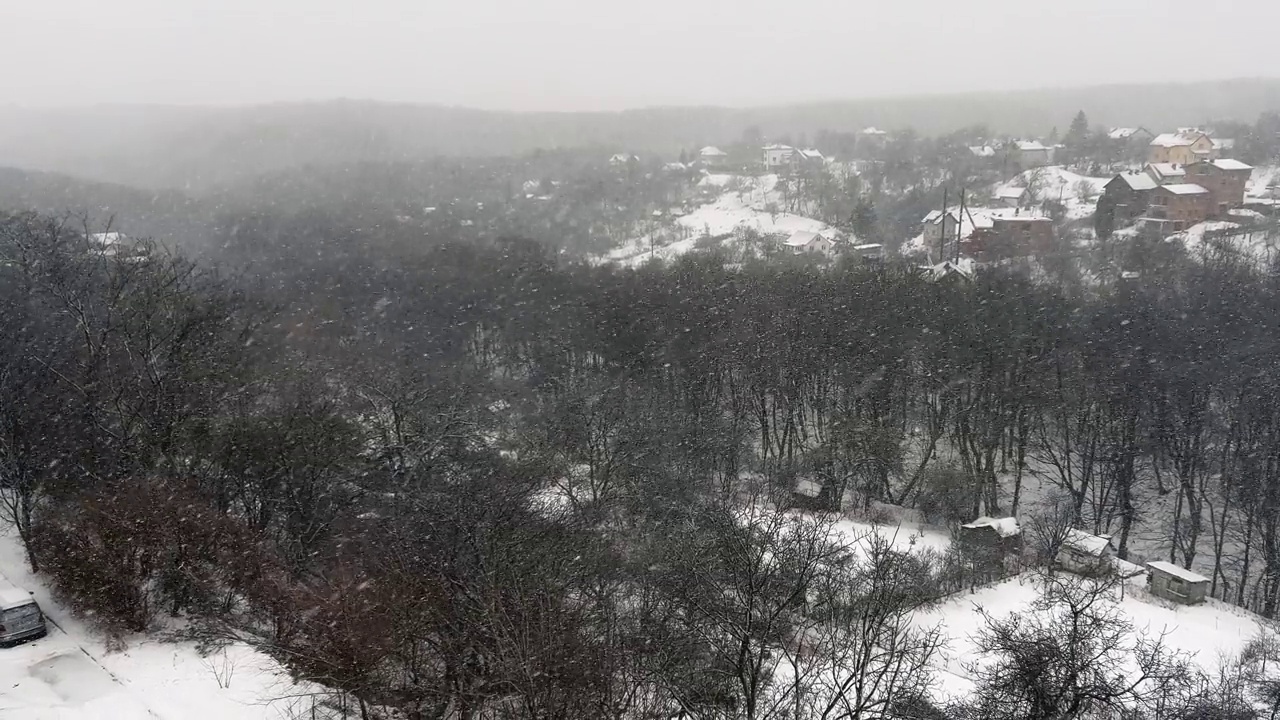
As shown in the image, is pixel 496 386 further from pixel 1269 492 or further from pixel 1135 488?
pixel 1269 492

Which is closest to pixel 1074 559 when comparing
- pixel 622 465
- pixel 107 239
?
pixel 622 465

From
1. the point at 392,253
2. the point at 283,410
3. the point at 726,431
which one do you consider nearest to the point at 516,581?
the point at 283,410

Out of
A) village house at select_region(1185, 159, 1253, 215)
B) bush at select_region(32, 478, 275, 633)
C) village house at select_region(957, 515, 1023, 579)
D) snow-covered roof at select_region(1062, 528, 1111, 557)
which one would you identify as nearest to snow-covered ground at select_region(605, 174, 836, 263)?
village house at select_region(1185, 159, 1253, 215)

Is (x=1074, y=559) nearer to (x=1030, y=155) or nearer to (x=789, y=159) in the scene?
(x=1030, y=155)

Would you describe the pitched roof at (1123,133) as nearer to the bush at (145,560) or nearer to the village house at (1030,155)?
the village house at (1030,155)

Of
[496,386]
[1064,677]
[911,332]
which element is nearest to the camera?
[1064,677]

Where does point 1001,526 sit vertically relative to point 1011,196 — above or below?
below

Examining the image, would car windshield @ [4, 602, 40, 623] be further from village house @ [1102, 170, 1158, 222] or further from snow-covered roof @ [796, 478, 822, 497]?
village house @ [1102, 170, 1158, 222]

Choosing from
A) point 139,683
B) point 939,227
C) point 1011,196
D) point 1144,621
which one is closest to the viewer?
point 139,683
